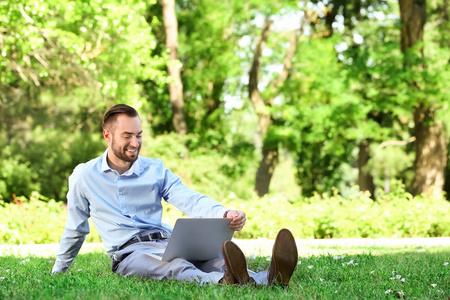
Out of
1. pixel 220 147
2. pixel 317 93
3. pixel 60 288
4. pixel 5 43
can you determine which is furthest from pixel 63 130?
pixel 60 288

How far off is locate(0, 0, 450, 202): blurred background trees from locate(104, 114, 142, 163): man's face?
9695 millimetres

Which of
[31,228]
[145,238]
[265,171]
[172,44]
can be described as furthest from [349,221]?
[265,171]

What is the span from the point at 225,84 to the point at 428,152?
32.7 ft

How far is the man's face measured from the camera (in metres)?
4.54

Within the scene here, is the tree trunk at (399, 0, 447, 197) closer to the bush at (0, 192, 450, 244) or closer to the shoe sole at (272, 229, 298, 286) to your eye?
the bush at (0, 192, 450, 244)

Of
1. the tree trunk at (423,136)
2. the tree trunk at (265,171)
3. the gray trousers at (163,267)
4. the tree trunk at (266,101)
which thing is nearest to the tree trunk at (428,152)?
the tree trunk at (423,136)

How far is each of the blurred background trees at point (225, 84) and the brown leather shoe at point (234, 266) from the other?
10.8 metres

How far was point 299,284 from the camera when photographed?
417 centimetres

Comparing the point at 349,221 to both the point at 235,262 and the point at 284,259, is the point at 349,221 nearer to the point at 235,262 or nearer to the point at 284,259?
the point at 284,259

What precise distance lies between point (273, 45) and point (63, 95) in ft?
25.7

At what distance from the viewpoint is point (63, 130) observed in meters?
21.8

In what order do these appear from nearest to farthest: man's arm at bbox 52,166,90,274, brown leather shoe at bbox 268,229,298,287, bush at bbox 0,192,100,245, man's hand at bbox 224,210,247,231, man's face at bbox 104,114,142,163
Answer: brown leather shoe at bbox 268,229,298,287 → man's hand at bbox 224,210,247,231 → man's face at bbox 104,114,142,163 → man's arm at bbox 52,166,90,274 → bush at bbox 0,192,100,245

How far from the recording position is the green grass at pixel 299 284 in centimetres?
371

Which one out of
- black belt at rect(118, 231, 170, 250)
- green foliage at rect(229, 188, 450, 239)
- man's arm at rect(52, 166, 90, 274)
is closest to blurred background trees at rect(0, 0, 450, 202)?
green foliage at rect(229, 188, 450, 239)
